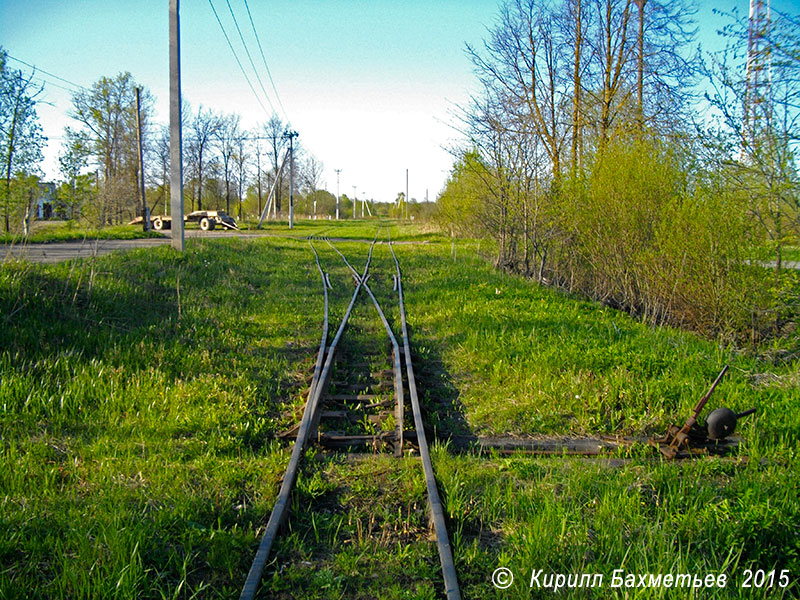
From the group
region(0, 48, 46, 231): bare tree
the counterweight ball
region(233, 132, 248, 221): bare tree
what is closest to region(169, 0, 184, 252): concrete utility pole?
region(0, 48, 46, 231): bare tree

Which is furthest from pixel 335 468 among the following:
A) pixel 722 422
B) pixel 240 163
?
pixel 240 163

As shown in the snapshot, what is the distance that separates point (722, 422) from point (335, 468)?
294 cm

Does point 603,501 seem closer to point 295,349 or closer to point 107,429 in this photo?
point 107,429

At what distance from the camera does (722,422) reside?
4.36 metres

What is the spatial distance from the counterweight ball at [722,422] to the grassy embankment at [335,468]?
19 centimetres

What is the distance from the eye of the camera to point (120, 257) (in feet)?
35.3

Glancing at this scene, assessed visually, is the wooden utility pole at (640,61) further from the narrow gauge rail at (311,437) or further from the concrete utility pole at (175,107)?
the concrete utility pole at (175,107)

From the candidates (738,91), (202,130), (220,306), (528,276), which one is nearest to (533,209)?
A: (528,276)

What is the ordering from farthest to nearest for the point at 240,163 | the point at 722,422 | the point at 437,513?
the point at 240,163 < the point at 722,422 < the point at 437,513

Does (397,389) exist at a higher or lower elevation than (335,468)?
higher

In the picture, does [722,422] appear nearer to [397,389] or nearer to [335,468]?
[397,389]

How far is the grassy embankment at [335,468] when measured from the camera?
285cm

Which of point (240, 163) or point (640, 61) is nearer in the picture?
point (640, 61)

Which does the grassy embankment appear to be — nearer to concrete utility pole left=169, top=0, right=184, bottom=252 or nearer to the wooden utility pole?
concrete utility pole left=169, top=0, right=184, bottom=252
